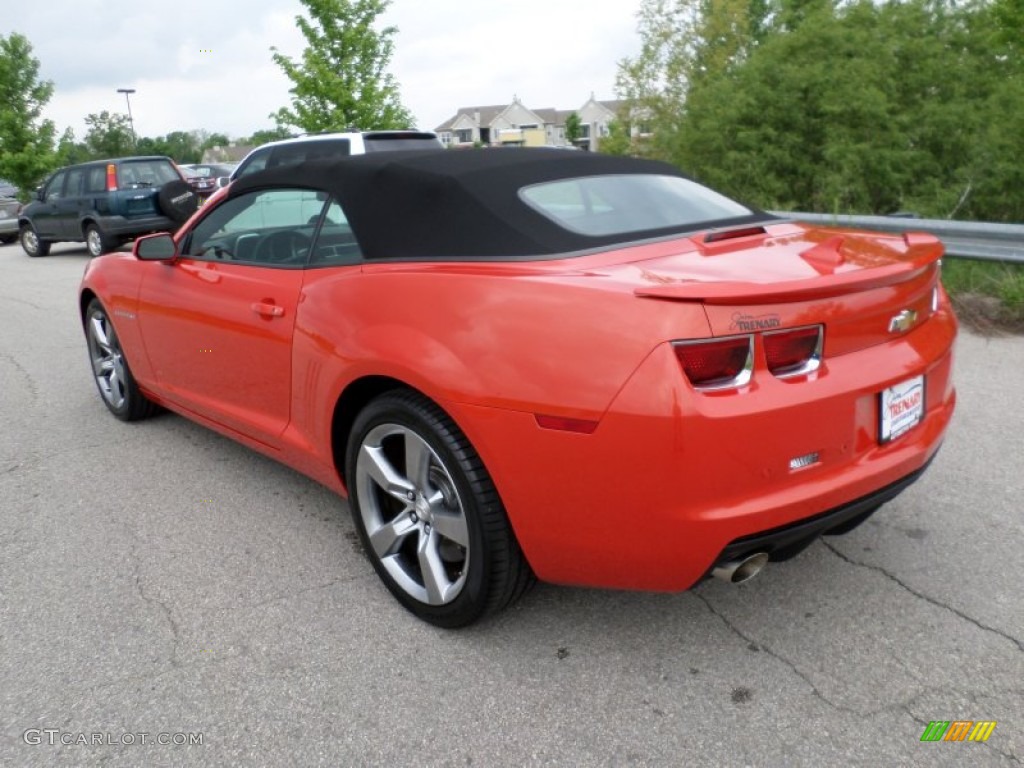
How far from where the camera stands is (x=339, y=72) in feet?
73.9

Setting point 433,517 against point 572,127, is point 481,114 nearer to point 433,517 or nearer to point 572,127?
point 572,127

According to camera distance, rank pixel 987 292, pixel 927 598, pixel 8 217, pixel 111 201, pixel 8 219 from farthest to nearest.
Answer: pixel 8 217
pixel 8 219
pixel 111 201
pixel 987 292
pixel 927 598

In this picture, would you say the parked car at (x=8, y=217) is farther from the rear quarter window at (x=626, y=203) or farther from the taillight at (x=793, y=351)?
the taillight at (x=793, y=351)

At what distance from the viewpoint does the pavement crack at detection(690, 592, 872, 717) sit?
2281mm

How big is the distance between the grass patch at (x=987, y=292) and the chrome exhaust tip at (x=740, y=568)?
4.85 metres

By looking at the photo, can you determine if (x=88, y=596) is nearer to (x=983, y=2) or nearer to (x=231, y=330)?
(x=231, y=330)

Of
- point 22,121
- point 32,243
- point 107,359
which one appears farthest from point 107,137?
point 107,359

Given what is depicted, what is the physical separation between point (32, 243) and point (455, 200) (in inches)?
677

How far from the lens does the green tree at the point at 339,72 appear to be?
21938 millimetres

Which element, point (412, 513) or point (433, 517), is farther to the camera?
point (412, 513)

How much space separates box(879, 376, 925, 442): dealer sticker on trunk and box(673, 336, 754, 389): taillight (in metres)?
0.51

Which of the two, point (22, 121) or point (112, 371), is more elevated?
point (22, 121)

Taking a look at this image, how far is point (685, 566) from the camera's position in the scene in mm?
2203

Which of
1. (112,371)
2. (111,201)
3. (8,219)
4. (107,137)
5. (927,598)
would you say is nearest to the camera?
(927,598)
